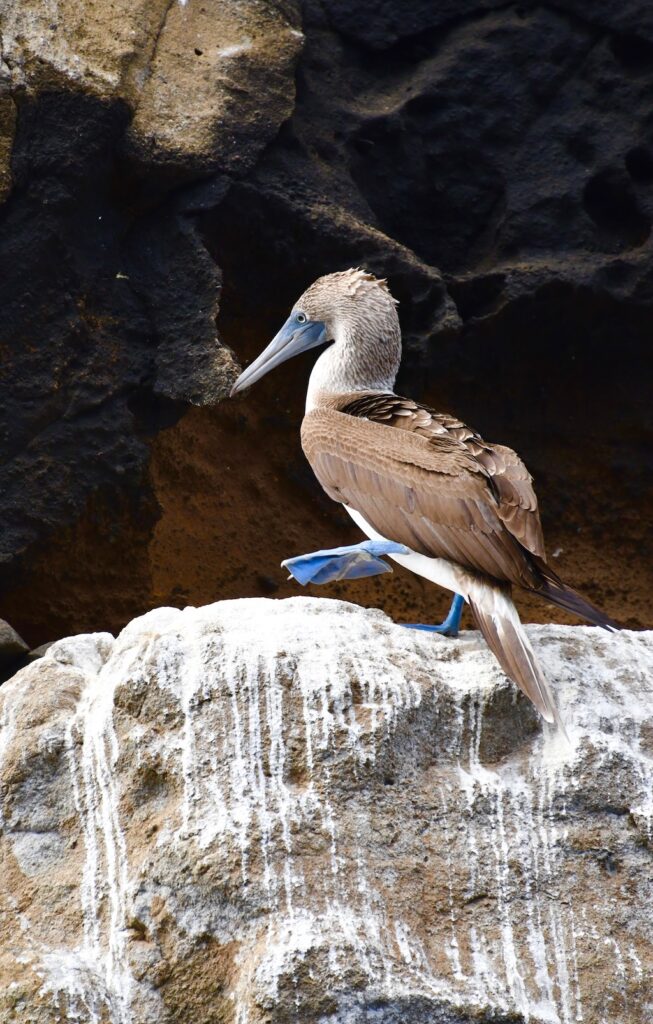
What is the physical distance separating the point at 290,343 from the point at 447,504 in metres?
1.88

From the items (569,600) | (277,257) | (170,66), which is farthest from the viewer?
(277,257)

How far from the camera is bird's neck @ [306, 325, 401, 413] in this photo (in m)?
6.36

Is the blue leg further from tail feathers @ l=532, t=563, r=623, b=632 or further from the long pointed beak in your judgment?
the long pointed beak

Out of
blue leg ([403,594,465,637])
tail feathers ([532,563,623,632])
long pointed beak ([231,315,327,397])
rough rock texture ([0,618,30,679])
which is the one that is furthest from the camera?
long pointed beak ([231,315,327,397])

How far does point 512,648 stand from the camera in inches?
177

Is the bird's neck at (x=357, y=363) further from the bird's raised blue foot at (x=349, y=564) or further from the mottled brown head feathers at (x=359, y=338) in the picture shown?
the bird's raised blue foot at (x=349, y=564)

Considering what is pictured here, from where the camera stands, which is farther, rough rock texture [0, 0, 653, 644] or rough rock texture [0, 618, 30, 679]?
rough rock texture [0, 0, 653, 644]

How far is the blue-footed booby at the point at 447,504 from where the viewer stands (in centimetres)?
476

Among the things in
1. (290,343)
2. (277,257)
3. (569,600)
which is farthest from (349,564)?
(277,257)

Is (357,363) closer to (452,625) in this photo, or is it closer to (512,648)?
(452,625)

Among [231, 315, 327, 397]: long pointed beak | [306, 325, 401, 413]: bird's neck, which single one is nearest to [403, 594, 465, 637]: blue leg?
[306, 325, 401, 413]: bird's neck

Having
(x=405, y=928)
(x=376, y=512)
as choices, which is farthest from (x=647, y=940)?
(x=376, y=512)

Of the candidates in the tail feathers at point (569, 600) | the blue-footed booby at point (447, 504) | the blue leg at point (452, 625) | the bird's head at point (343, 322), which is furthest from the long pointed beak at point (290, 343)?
the tail feathers at point (569, 600)

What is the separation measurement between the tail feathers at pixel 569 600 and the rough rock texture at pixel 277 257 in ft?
7.71
